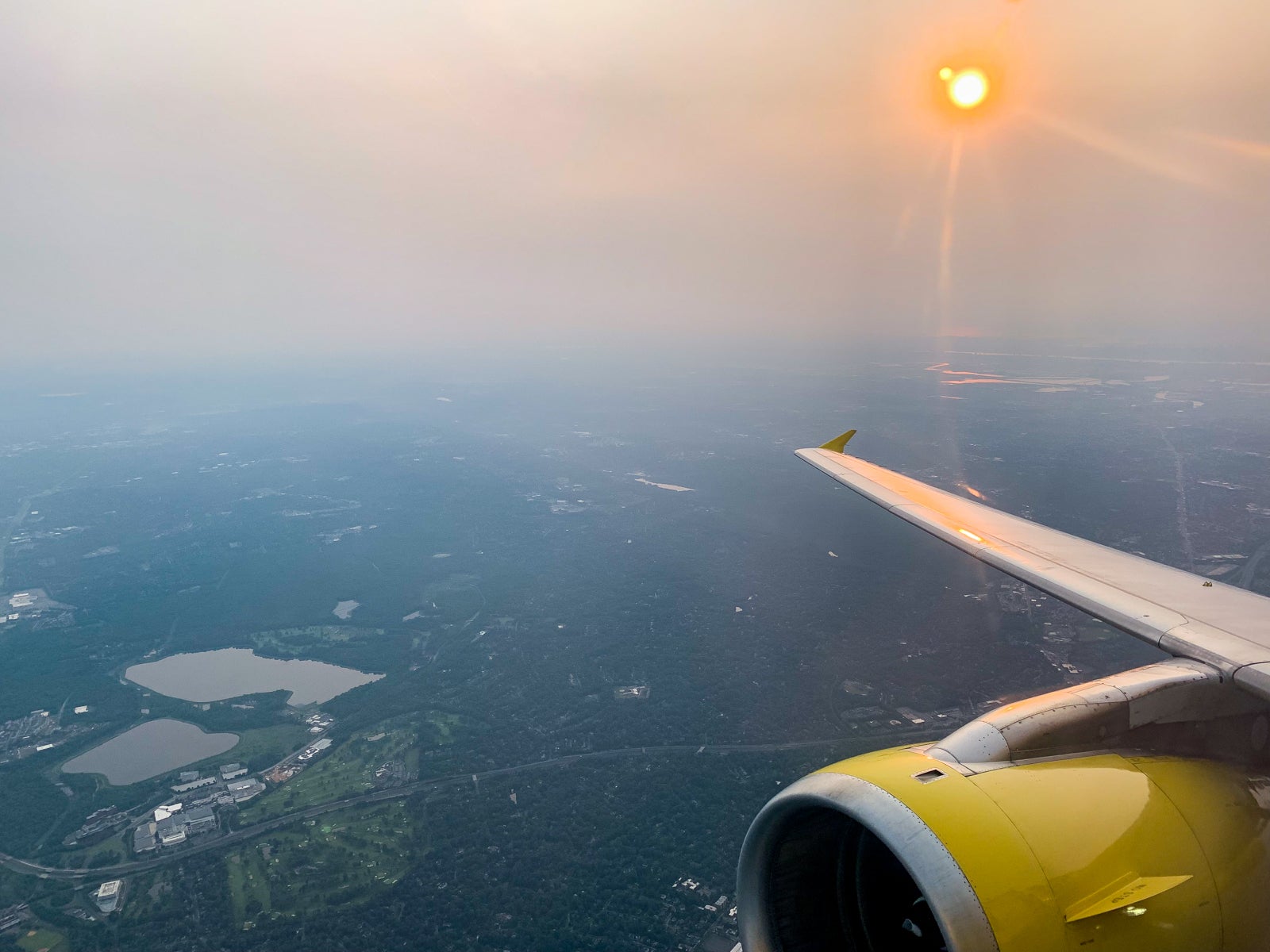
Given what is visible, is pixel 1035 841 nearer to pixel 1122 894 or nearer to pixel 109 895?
pixel 1122 894

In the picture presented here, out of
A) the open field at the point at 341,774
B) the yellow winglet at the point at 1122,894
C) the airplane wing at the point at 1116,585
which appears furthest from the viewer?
the open field at the point at 341,774

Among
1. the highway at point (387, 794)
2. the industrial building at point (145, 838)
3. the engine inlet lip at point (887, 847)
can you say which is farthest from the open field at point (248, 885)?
the engine inlet lip at point (887, 847)

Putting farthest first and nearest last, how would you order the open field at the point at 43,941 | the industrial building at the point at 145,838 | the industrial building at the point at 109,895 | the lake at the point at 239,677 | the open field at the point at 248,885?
1. the lake at the point at 239,677
2. the industrial building at the point at 145,838
3. the industrial building at the point at 109,895
4. the open field at the point at 248,885
5. the open field at the point at 43,941

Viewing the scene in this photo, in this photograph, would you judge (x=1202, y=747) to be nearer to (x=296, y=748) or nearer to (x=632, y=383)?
(x=296, y=748)

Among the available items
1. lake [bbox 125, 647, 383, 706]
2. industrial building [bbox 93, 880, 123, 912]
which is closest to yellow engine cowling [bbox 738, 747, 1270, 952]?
industrial building [bbox 93, 880, 123, 912]

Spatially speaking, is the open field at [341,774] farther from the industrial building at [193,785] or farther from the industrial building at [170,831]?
the industrial building at [193,785]

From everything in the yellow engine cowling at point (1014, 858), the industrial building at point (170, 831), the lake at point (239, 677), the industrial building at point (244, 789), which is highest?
the yellow engine cowling at point (1014, 858)

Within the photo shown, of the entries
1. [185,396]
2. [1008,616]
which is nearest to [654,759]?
[1008,616]

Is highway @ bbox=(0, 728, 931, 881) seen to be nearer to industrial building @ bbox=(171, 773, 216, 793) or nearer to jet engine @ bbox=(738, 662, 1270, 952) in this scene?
industrial building @ bbox=(171, 773, 216, 793)
